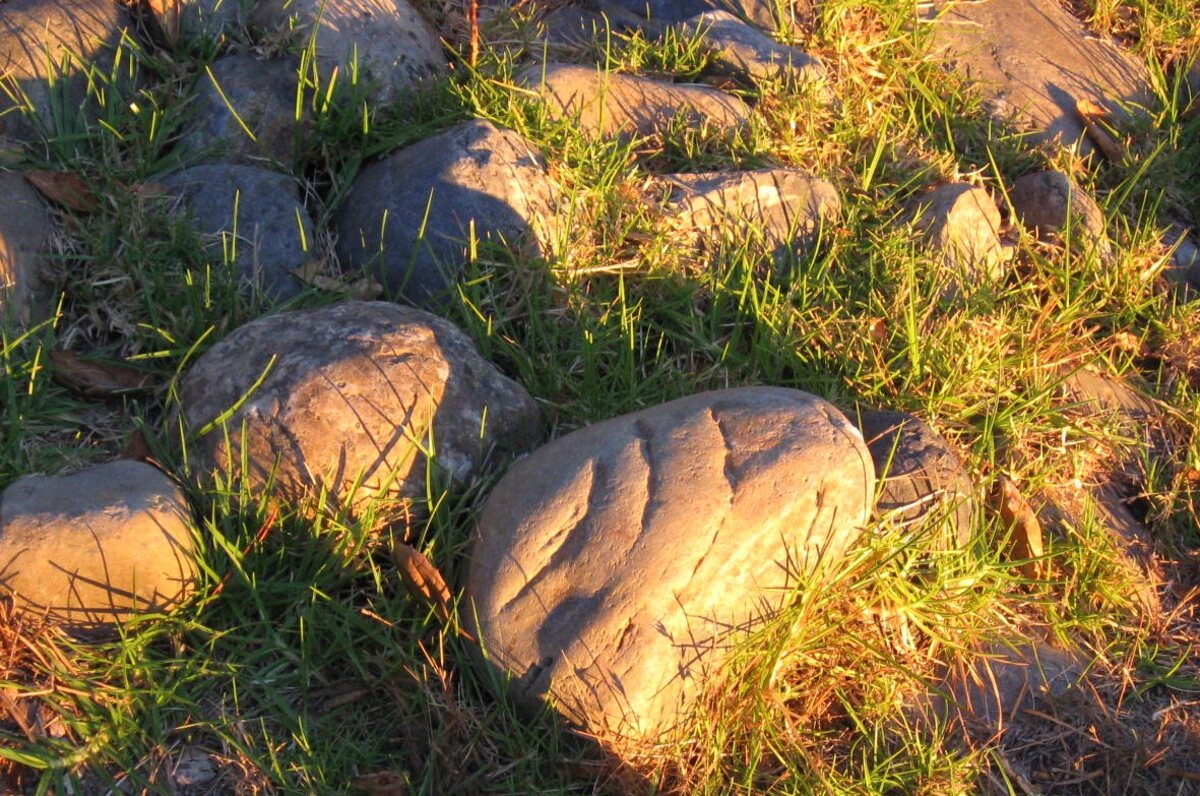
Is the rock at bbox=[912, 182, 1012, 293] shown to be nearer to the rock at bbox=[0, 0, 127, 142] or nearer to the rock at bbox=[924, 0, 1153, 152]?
the rock at bbox=[924, 0, 1153, 152]

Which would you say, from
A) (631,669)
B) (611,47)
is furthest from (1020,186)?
(631,669)

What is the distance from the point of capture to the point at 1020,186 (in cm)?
381

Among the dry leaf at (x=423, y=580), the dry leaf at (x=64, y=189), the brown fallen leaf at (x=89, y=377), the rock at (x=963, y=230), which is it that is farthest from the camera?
the rock at (x=963, y=230)

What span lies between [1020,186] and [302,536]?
8.41ft

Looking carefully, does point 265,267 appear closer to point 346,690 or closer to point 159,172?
point 159,172

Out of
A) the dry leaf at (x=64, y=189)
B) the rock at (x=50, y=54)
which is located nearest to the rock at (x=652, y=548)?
the dry leaf at (x=64, y=189)

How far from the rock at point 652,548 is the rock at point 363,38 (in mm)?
1470

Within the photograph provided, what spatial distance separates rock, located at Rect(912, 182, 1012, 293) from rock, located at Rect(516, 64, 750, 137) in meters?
0.62

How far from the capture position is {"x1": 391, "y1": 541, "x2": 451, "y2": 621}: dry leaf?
2.44m

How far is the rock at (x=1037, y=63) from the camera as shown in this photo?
13.5ft

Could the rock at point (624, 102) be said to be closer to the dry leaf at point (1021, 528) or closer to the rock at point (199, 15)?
the rock at point (199, 15)

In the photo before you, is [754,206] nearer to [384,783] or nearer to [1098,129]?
[1098,129]

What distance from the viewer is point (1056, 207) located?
12.1 feet

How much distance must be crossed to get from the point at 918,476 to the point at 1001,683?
19.6 inches
